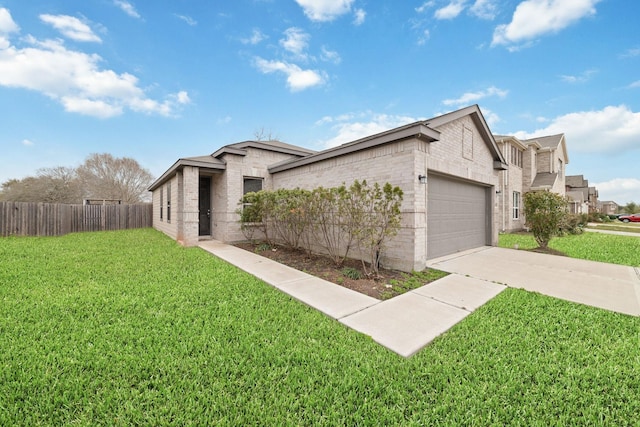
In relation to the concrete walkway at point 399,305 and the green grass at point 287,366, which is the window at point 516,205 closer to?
the concrete walkway at point 399,305

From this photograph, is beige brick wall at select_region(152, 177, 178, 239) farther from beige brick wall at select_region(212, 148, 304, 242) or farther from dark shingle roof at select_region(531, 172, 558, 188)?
dark shingle roof at select_region(531, 172, 558, 188)

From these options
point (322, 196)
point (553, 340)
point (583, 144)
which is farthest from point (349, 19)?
point (583, 144)

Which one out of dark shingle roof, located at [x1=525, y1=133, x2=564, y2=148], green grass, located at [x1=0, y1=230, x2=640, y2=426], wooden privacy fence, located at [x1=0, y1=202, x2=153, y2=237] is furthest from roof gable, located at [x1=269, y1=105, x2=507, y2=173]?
dark shingle roof, located at [x1=525, y1=133, x2=564, y2=148]

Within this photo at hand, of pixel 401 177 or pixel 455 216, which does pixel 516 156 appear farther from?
pixel 401 177

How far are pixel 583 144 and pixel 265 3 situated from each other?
27408 millimetres

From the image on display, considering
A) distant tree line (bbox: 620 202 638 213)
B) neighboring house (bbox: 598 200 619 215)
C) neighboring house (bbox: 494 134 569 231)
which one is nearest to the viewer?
neighboring house (bbox: 494 134 569 231)

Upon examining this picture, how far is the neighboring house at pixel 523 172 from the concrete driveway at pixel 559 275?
8.96m

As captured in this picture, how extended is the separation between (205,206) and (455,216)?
10.3 meters

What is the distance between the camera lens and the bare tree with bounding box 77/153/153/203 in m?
25.0

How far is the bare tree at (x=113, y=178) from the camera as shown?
25.0m

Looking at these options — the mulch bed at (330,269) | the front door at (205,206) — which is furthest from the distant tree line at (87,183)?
the mulch bed at (330,269)

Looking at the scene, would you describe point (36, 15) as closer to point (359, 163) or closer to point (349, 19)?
point (349, 19)

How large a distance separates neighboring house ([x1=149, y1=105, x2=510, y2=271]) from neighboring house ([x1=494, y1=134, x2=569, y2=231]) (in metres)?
6.94

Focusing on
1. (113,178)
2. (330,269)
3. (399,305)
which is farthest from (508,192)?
(113,178)
